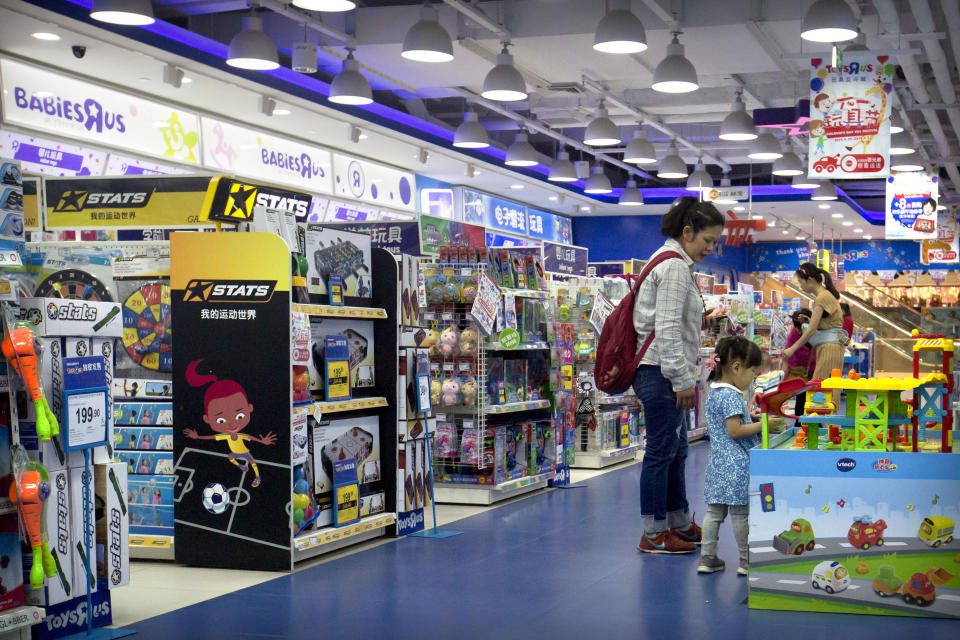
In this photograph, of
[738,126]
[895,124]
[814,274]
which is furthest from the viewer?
[895,124]

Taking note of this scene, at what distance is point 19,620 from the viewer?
11.3 ft

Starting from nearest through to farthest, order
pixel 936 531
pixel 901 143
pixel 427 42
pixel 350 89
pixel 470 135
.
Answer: pixel 936 531 < pixel 427 42 < pixel 350 89 < pixel 470 135 < pixel 901 143

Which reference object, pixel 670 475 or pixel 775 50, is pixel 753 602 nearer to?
pixel 670 475

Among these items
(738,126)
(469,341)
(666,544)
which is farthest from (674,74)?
(666,544)

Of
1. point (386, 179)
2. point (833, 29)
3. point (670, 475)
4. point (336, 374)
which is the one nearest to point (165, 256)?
point (336, 374)

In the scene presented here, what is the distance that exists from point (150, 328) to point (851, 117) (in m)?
6.51

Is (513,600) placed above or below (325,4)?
below

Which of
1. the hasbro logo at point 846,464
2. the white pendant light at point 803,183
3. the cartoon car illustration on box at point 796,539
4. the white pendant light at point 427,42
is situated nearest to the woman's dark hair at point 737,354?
the hasbro logo at point 846,464

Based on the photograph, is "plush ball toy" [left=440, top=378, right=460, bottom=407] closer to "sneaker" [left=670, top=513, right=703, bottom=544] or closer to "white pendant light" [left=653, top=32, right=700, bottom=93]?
"sneaker" [left=670, top=513, right=703, bottom=544]

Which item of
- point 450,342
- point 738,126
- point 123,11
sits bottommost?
point 450,342

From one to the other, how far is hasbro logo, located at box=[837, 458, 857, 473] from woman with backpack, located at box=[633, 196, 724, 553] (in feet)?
2.97

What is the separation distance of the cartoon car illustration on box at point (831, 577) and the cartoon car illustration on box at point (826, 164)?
5.76 meters

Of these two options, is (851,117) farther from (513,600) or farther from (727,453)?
(513,600)

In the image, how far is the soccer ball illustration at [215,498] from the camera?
5.02m
